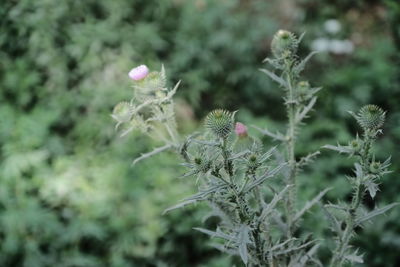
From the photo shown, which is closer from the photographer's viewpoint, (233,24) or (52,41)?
(52,41)

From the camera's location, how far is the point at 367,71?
377cm

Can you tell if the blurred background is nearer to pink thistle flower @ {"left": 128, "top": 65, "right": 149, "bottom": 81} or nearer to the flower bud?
pink thistle flower @ {"left": 128, "top": 65, "right": 149, "bottom": 81}

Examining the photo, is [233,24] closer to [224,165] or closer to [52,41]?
[52,41]

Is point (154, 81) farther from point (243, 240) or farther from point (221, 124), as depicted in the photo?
point (243, 240)

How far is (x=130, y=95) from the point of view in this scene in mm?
3488

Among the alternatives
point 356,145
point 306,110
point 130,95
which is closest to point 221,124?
point 356,145

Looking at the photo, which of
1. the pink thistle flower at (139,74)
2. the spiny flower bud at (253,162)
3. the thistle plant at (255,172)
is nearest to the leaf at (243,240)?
the thistle plant at (255,172)

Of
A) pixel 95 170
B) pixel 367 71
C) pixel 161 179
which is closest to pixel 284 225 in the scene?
pixel 161 179

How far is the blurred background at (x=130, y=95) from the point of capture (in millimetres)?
2893

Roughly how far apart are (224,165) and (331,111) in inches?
100

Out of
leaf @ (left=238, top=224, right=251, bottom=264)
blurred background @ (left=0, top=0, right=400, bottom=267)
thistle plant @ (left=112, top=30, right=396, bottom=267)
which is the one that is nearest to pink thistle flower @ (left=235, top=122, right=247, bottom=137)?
thistle plant @ (left=112, top=30, right=396, bottom=267)

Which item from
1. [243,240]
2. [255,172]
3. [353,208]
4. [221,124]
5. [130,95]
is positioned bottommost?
[130,95]

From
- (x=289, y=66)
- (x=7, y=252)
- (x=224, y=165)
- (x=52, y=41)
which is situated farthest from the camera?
(x=52, y=41)

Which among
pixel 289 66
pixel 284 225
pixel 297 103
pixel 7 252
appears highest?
pixel 289 66
